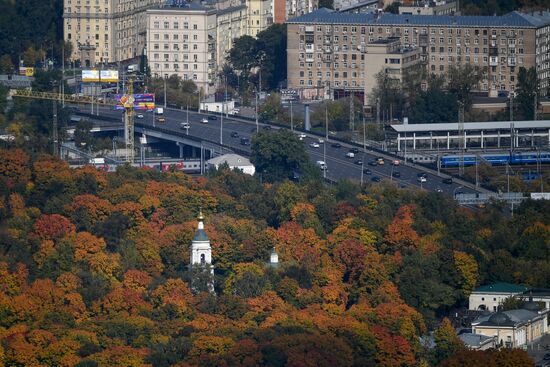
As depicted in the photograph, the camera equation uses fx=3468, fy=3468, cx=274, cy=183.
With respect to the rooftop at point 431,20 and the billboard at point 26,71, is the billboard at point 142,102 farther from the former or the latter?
the rooftop at point 431,20

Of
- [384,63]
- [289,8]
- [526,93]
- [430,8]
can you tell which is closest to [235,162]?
[384,63]

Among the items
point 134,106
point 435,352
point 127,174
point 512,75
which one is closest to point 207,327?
point 435,352

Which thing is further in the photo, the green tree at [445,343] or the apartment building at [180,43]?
the apartment building at [180,43]

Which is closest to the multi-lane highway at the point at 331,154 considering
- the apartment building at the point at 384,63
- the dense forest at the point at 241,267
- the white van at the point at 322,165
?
the white van at the point at 322,165

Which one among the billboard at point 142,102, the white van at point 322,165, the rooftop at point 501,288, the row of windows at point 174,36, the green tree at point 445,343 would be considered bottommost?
the green tree at point 445,343

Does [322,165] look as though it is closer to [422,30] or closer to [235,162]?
[235,162]

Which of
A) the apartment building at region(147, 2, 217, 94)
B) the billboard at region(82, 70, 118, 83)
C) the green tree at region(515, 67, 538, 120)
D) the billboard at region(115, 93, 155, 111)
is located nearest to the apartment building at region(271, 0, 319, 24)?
the apartment building at region(147, 2, 217, 94)
